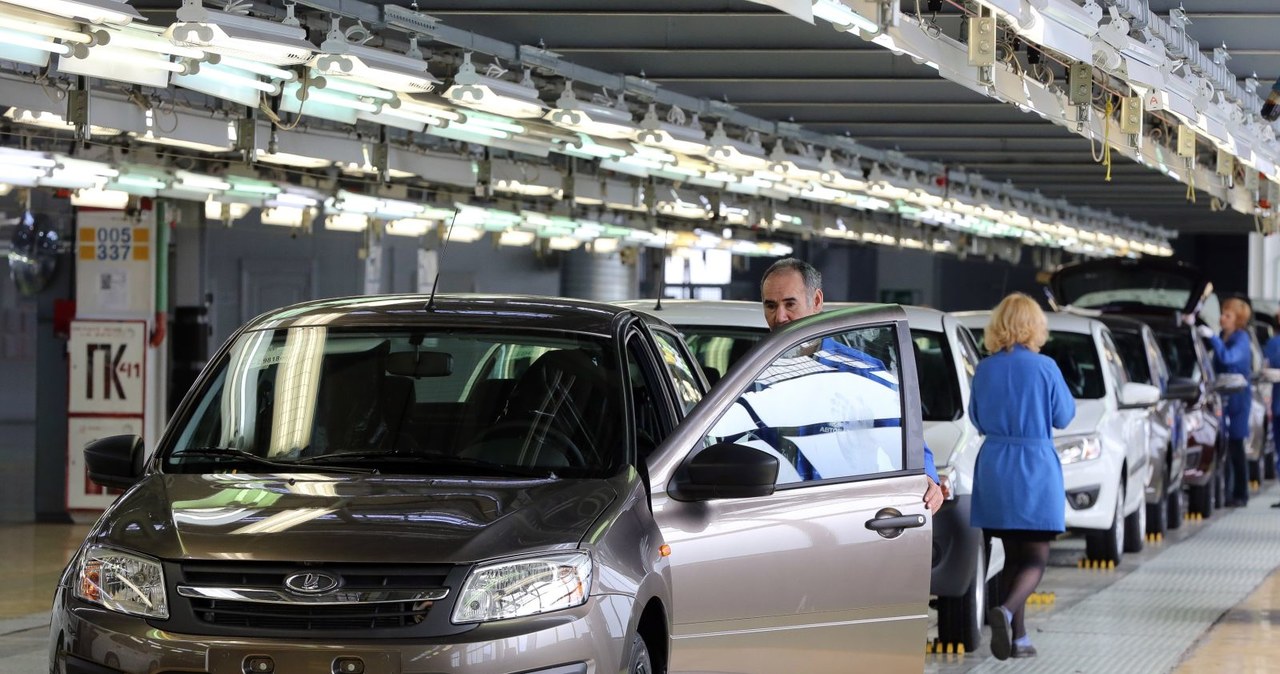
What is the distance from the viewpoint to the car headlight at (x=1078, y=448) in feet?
41.9

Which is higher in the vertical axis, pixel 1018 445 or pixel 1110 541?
pixel 1018 445

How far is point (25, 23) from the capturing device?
8375mm

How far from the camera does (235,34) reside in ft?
29.2

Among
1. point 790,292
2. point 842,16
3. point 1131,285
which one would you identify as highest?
point 842,16

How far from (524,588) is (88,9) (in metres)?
4.47

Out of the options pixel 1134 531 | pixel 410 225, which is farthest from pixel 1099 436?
pixel 410 225

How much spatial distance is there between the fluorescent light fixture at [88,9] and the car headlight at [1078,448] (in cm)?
725

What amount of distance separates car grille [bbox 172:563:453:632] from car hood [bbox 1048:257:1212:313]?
46.7 ft

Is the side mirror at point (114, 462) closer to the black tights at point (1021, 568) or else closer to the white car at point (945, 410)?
the white car at point (945, 410)

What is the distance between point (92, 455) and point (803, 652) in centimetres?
223

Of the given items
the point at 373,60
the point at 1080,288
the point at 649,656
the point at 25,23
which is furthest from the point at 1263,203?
the point at 649,656

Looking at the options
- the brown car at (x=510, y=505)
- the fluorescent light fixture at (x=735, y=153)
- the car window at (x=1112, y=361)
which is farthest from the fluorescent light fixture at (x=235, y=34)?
the car window at (x=1112, y=361)

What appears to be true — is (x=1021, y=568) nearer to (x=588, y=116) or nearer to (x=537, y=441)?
(x=537, y=441)

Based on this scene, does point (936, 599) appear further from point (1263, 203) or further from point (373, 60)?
A: point (1263, 203)
